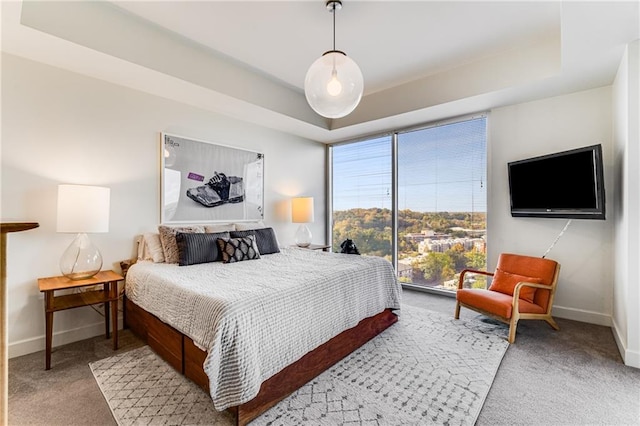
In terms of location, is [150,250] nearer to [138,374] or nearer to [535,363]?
[138,374]

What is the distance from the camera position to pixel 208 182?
3852 mm

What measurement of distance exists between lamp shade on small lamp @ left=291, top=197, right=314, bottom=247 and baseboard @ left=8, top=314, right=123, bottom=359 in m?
2.59

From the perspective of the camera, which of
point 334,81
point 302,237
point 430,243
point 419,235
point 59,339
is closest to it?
point 334,81

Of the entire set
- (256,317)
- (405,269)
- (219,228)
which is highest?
(219,228)

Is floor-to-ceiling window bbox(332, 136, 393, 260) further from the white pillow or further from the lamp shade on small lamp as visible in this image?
the white pillow

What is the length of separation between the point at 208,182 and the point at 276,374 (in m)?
2.73

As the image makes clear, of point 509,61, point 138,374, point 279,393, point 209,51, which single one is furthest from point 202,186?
point 509,61

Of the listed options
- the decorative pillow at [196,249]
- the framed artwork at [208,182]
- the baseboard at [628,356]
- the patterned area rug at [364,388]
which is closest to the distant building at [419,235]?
the patterned area rug at [364,388]

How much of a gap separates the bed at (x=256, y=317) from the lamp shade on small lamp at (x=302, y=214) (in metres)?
1.67

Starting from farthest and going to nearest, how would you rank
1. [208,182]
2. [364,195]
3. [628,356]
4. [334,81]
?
1. [364,195]
2. [208,182]
3. [628,356]
4. [334,81]

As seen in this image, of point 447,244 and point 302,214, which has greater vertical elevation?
point 302,214

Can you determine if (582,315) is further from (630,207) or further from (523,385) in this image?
(523,385)

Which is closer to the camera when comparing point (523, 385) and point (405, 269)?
point (523, 385)

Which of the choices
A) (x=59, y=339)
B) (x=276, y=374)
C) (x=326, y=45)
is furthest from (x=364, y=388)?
(x=326, y=45)
